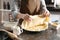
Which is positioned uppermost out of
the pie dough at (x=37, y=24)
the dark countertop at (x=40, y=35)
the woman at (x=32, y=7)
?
the woman at (x=32, y=7)

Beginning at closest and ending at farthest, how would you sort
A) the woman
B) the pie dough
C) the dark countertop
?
the dark countertop → the pie dough → the woman

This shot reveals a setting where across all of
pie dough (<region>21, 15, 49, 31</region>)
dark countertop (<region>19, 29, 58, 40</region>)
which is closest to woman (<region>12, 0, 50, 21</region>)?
pie dough (<region>21, 15, 49, 31</region>)

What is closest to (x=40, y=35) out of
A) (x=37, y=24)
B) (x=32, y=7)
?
(x=37, y=24)

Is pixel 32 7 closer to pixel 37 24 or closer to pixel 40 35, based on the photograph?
pixel 37 24

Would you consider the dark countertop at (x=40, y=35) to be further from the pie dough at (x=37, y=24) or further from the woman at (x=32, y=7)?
the woman at (x=32, y=7)

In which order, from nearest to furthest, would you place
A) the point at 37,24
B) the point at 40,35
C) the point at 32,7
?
the point at 40,35 → the point at 37,24 → the point at 32,7

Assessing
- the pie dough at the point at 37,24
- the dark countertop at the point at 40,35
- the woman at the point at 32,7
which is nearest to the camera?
the dark countertop at the point at 40,35

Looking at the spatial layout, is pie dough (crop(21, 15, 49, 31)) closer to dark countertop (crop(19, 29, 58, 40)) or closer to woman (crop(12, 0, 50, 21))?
dark countertop (crop(19, 29, 58, 40))

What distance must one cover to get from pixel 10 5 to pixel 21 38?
454mm

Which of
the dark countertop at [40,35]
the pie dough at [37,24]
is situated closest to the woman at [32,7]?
the pie dough at [37,24]

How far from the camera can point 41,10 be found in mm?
1710

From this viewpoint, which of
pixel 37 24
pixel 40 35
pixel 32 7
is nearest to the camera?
pixel 40 35

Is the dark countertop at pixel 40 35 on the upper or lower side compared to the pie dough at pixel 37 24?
lower

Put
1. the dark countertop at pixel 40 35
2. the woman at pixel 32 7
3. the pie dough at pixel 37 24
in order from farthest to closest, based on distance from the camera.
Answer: the woman at pixel 32 7 → the pie dough at pixel 37 24 → the dark countertop at pixel 40 35
